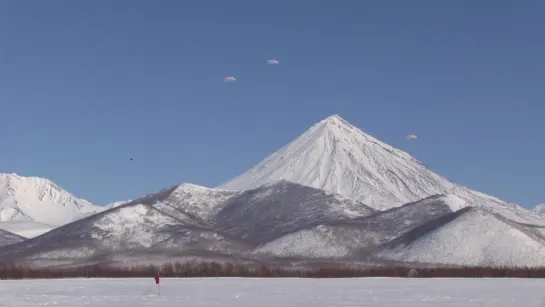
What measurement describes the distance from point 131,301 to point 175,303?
3.94 m

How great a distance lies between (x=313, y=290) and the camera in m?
85.4

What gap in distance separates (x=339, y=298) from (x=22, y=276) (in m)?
76.5

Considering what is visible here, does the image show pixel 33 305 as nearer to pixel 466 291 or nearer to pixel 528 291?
pixel 466 291

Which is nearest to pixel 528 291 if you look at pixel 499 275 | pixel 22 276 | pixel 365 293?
pixel 365 293

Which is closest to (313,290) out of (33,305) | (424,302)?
(424,302)

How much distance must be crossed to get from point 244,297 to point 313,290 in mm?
12628

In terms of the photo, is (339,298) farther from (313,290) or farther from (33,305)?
(33,305)

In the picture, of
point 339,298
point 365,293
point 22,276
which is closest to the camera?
point 339,298

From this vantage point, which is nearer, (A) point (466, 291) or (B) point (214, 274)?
(A) point (466, 291)

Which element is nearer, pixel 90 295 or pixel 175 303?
pixel 175 303

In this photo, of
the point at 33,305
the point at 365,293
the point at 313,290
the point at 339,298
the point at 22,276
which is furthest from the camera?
the point at 22,276

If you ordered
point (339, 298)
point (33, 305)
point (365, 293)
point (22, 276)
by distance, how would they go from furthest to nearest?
point (22, 276)
point (365, 293)
point (339, 298)
point (33, 305)

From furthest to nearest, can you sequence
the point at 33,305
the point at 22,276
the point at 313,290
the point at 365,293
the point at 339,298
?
the point at 22,276 < the point at 313,290 < the point at 365,293 < the point at 339,298 < the point at 33,305

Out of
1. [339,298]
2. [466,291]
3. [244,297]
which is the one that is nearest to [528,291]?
[466,291]
